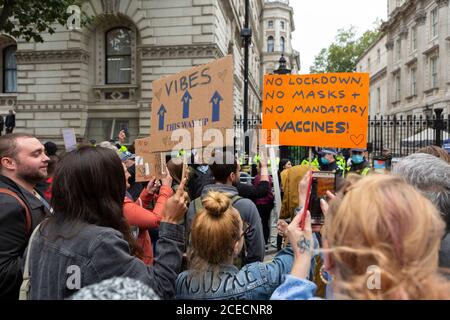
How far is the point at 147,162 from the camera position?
4.82 meters

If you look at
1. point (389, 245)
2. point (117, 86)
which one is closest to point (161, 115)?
point (389, 245)

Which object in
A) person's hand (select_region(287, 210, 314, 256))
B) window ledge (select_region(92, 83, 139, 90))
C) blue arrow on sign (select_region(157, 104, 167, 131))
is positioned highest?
window ledge (select_region(92, 83, 139, 90))

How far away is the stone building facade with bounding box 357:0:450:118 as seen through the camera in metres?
31.7

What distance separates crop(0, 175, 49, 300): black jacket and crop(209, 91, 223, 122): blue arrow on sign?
1598mm

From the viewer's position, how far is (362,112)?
455 centimetres

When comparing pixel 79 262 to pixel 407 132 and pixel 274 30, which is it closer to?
pixel 407 132

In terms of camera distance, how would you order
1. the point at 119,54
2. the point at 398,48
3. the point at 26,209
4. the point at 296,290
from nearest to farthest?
1. the point at 296,290
2. the point at 26,209
3. the point at 119,54
4. the point at 398,48

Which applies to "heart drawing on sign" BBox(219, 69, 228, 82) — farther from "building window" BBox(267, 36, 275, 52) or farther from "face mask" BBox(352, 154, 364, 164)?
"building window" BBox(267, 36, 275, 52)

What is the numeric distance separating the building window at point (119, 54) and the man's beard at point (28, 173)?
57.8ft

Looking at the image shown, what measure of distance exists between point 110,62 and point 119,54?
59cm

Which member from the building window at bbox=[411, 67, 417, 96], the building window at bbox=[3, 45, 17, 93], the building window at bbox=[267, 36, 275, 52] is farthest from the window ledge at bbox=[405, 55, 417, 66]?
the building window at bbox=[267, 36, 275, 52]

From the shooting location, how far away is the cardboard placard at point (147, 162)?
4.38 meters

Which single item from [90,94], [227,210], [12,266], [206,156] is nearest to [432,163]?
[227,210]

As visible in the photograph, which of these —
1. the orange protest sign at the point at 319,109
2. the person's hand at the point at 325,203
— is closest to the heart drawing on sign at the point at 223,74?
the orange protest sign at the point at 319,109
